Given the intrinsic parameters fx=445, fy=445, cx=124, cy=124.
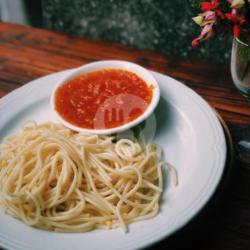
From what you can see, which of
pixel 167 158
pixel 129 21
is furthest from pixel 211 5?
pixel 129 21

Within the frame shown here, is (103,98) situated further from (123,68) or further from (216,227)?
(216,227)

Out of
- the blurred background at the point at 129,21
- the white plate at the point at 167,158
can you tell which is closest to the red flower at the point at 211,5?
the white plate at the point at 167,158

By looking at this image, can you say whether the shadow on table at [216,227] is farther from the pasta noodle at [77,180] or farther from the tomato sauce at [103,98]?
the tomato sauce at [103,98]

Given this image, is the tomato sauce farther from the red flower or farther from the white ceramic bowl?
the red flower

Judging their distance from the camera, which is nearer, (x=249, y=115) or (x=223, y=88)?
(x=249, y=115)

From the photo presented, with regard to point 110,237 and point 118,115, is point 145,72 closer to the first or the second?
point 118,115

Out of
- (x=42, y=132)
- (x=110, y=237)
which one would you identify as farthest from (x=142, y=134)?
(x=110, y=237)

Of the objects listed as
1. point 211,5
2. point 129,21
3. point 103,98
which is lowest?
point 129,21
